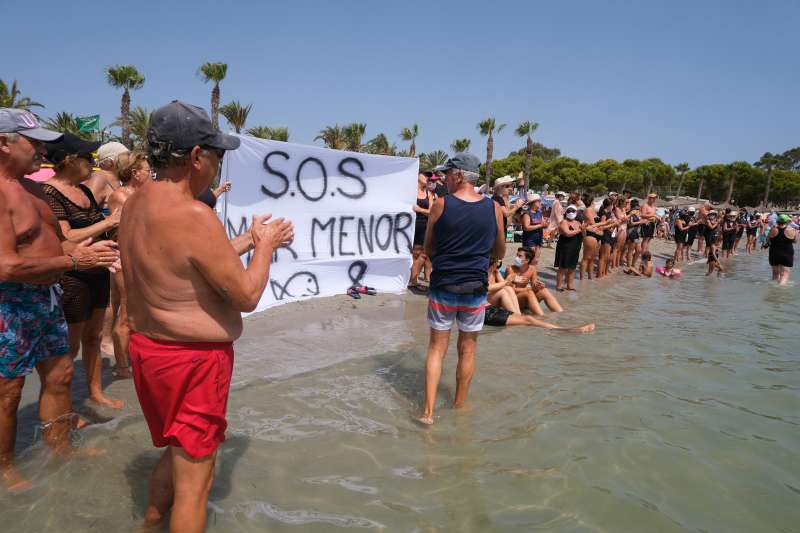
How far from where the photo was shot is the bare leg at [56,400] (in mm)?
2775

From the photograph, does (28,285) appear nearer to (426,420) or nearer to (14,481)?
(14,481)

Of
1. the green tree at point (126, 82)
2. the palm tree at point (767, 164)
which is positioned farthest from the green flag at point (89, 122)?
the palm tree at point (767, 164)

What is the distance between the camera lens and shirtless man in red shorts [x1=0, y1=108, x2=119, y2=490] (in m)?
2.49

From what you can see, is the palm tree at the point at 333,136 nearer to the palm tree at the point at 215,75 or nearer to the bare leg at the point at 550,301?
the palm tree at the point at 215,75

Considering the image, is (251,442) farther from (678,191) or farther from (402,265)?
(678,191)

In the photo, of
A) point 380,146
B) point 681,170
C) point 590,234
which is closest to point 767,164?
point 681,170

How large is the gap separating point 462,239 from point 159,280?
2.25 m

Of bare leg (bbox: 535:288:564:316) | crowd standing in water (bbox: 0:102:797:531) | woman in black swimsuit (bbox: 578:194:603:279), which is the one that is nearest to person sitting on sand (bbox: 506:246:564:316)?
bare leg (bbox: 535:288:564:316)

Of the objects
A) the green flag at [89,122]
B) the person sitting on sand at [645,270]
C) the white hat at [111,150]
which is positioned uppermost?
the green flag at [89,122]

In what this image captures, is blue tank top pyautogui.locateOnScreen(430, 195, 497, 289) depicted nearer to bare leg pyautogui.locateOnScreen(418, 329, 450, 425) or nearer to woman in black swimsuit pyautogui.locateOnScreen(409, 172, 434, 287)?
bare leg pyautogui.locateOnScreen(418, 329, 450, 425)

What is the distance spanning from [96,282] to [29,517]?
1.56 meters

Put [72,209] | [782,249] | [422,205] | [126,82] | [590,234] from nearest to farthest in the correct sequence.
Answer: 1. [72,209]
2. [422,205]
3. [590,234]
4. [782,249]
5. [126,82]

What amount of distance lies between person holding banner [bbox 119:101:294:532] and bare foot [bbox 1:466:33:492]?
120 centimetres

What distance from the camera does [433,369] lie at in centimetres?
375
